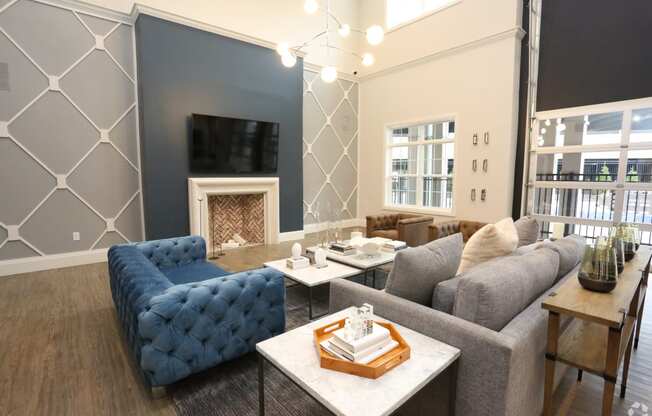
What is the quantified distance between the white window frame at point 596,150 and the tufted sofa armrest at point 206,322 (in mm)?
4601

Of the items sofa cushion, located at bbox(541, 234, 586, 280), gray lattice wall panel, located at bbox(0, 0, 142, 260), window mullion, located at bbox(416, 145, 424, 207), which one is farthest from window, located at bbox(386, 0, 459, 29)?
sofa cushion, located at bbox(541, 234, 586, 280)

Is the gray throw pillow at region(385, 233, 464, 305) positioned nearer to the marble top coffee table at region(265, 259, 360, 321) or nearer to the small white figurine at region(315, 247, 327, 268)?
the marble top coffee table at region(265, 259, 360, 321)

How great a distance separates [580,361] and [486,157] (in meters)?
4.23

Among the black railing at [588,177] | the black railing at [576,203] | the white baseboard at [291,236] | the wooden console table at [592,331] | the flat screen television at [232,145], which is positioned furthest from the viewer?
the white baseboard at [291,236]

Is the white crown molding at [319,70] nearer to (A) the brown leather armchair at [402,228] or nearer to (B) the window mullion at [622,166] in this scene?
(A) the brown leather armchair at [402,228]

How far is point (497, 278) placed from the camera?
4.66 feet

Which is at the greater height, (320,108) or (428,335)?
(320,108)

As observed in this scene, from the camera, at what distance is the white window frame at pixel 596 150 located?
407 cm

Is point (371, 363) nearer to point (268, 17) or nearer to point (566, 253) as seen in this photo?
point (566, 253)

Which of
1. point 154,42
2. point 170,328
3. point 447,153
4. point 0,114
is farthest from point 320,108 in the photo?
point 170,328

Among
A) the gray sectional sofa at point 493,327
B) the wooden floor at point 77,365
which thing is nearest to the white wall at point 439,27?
the wooden floor at point 77,365

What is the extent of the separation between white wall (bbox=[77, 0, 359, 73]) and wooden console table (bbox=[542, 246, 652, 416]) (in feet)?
18.1

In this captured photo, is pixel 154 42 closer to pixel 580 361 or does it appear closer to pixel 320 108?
pixel 320 108

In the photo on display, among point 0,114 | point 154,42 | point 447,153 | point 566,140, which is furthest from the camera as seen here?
point 447,153
